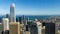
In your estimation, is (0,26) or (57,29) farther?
(0,26)

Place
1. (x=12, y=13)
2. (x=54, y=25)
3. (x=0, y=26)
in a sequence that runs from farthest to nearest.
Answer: (x=12, y=13), (x=0, y=26), (x=54, y=25)

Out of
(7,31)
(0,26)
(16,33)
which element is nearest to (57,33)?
(16,33)

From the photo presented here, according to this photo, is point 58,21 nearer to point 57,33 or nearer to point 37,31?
point 57,33

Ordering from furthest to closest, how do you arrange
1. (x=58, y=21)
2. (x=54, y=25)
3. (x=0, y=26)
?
(x=0, y=26)
(x=58, y=21)
(x=54, y=25)

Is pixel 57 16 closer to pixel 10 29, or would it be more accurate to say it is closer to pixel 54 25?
pixel 54 25

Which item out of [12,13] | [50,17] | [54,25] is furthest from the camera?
[12,13]

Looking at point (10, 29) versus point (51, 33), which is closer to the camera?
point (51, 33)

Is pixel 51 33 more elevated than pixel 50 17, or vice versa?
pixel 50 17

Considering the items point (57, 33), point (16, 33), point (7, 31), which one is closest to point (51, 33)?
point (57, 33)

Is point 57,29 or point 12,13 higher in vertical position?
point 12,13
